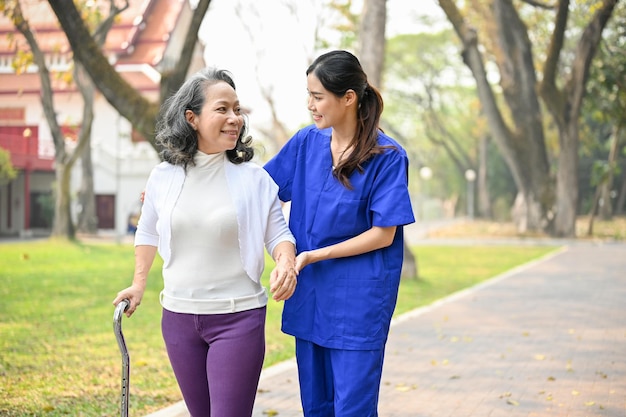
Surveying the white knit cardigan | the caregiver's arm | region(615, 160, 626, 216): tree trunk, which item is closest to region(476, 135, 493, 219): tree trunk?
region(615, 160, 626, 216): tree trunk

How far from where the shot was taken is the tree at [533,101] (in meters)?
22.5

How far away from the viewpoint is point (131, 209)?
35.7 metres

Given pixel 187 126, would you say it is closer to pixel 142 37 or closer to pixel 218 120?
pixel 218 120

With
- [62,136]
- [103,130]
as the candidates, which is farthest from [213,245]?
[103,130]

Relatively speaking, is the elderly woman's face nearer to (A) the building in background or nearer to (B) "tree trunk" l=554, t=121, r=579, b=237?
(B) "tree trunk" l=554, t=121, r=579, b=237

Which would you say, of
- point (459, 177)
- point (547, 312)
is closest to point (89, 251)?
point (547, 312)

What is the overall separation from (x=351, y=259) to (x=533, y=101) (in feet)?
77.0

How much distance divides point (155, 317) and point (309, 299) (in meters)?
7.40

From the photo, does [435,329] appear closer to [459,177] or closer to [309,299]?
[309,299]

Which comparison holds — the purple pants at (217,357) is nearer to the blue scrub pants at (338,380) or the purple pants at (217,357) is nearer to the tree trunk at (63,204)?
the blue scrub pants at (338,380)

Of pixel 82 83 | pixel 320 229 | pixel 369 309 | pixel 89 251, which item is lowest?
pixel 89 251

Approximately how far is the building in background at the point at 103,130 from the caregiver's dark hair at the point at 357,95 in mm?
24675

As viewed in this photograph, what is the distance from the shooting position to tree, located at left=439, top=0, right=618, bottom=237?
885 inches

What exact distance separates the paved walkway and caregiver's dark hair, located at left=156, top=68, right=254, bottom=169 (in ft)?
8.82
